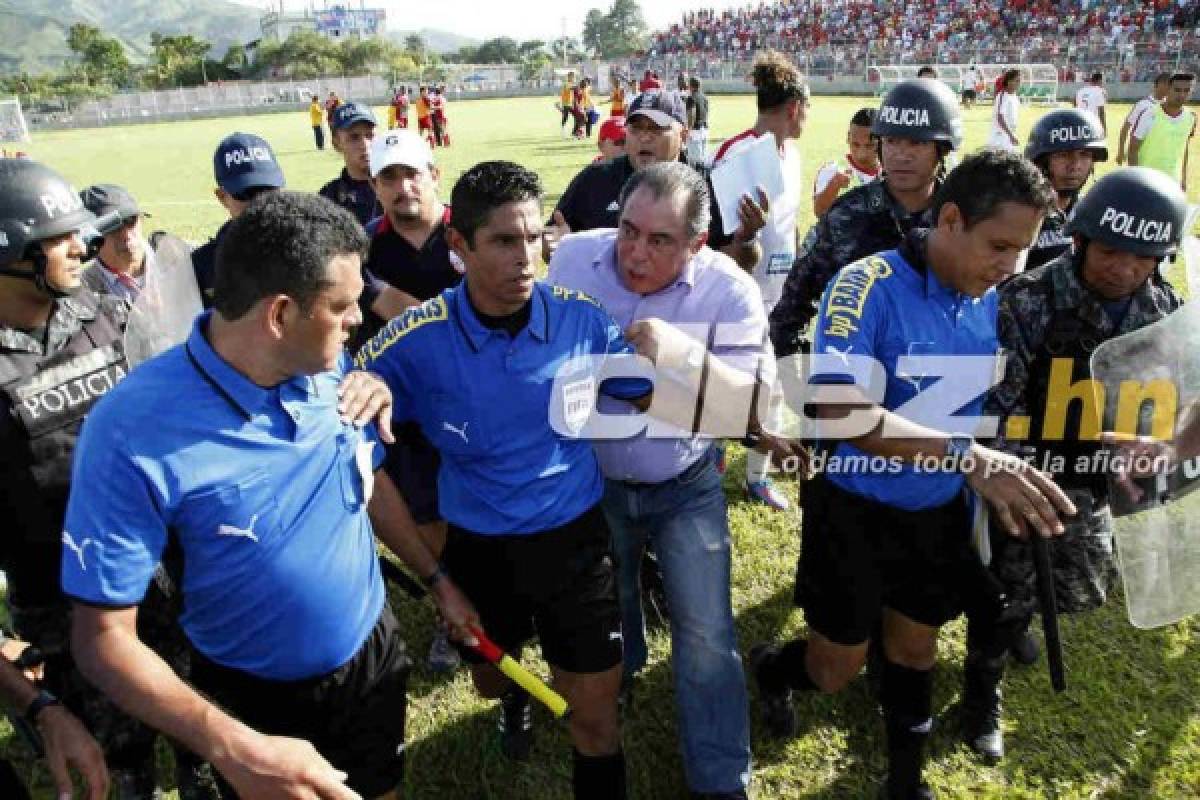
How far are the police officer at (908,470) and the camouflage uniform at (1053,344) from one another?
18cm

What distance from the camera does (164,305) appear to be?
Answer: 362 centimetres

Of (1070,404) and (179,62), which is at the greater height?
(179,62)

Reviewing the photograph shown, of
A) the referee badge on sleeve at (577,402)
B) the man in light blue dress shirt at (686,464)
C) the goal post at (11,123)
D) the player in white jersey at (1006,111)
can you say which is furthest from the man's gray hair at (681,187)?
the goal post at (11,123)

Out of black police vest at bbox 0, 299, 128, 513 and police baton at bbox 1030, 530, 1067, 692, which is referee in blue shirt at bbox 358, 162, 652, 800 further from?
police baton at bbox 1030, 530, 1067, 692

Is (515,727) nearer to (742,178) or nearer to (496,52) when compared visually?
(742,178)

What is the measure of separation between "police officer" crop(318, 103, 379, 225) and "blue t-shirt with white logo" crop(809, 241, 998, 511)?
152 inches

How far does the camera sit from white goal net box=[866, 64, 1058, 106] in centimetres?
3228

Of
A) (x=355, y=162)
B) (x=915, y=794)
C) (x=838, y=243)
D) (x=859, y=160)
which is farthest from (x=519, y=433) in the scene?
(x=859, y=160)

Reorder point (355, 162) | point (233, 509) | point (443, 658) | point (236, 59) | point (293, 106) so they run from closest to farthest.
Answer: point (233, 509) < point (443, 658) < point (355, 162) < point (293, 106) < point (236, 59)

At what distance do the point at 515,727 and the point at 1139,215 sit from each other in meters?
3.14

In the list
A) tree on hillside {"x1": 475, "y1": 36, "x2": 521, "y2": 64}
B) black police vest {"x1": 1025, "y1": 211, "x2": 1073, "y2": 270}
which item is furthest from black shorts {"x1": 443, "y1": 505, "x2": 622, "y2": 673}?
tree on hillside {"x1": 475, "y1": 36, "x2": 521, "y2": 64}

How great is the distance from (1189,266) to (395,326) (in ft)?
9.41

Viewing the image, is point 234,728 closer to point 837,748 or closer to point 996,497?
point 996,497

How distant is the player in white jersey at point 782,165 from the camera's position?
16.7 ft
